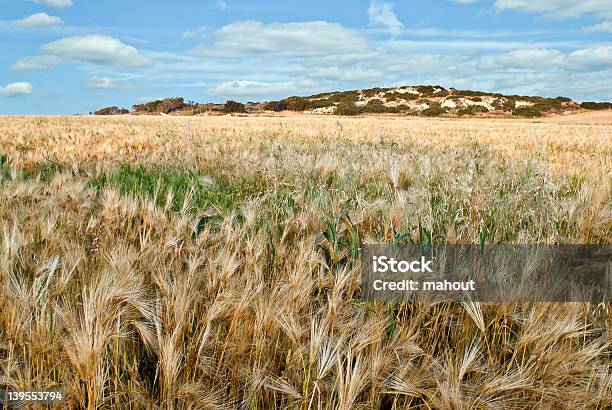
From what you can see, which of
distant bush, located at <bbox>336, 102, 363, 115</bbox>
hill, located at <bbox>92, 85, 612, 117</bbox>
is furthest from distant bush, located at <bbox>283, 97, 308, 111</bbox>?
distant bush, located at <bbox>336, 102, 363, 115</bbox>

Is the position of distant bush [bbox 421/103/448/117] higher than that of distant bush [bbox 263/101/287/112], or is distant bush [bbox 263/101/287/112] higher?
distant bush [bbox 263/101/287/112]

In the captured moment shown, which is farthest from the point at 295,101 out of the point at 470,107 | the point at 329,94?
the point at 470,107

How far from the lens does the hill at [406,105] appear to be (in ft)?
196

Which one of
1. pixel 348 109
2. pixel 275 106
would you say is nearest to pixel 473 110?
pixel 348 109

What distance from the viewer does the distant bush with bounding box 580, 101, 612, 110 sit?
201 ft

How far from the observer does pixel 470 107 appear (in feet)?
200

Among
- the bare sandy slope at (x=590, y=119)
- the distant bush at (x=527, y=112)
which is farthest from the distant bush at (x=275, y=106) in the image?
the bare sandy slope at (x=590, y=119)

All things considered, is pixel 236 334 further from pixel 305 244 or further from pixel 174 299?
pixel 305 244

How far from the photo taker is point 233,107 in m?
65.2

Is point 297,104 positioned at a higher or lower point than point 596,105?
higher

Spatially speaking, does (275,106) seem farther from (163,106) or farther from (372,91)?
(372,91)

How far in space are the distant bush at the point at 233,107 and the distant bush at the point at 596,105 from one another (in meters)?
49.4

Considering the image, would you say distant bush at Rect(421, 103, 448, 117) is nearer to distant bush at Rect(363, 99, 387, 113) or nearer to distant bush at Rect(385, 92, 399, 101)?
distant bush at Rect(363, 99, 387, 113)

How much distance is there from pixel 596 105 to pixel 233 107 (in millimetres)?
52409
